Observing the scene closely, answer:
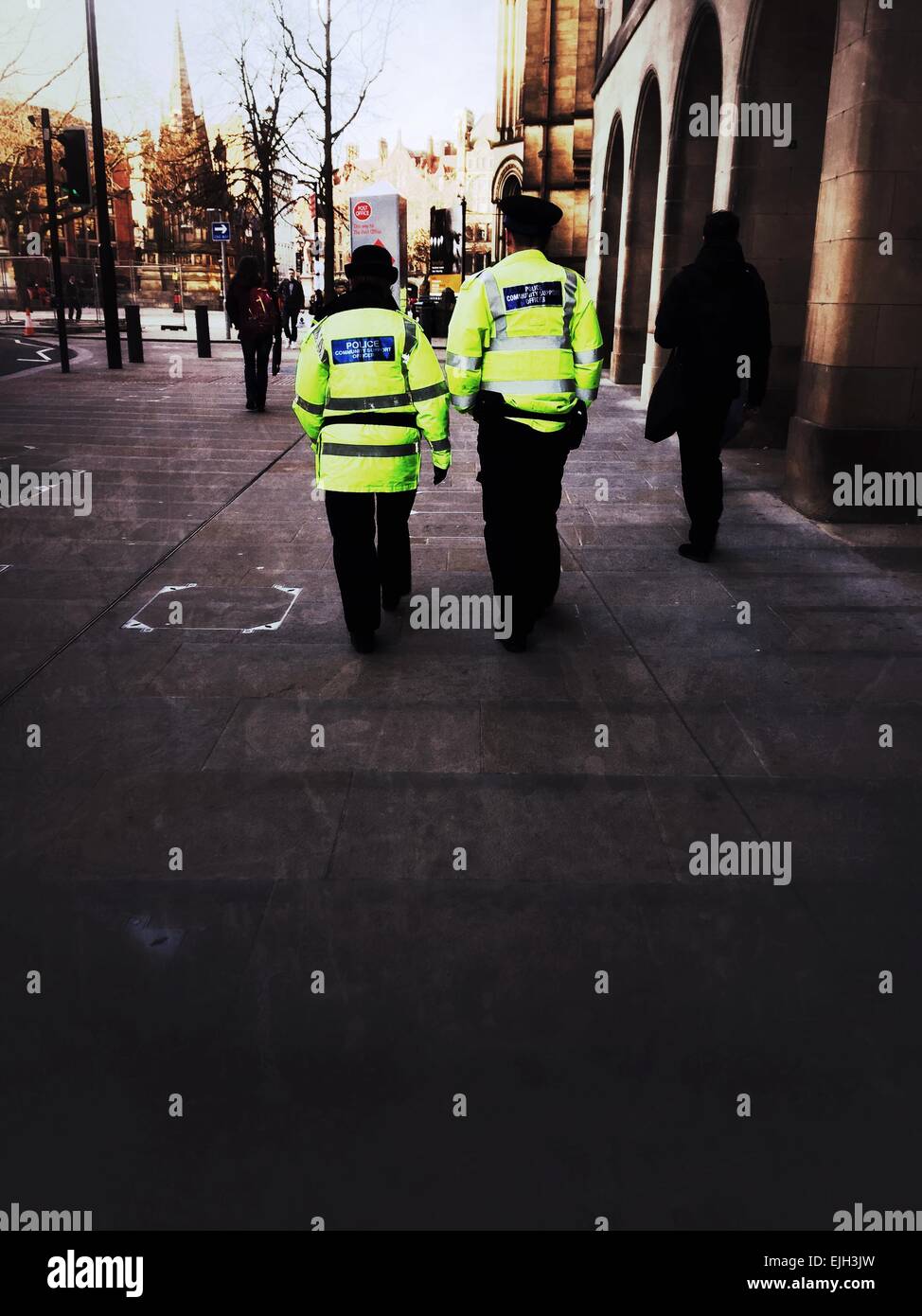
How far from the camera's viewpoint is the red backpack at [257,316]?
44.7ft

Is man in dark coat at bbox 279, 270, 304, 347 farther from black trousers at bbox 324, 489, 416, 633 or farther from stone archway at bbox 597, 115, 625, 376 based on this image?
black trousers at bbox 324, 489, 416, 633

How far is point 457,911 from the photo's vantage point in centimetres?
305

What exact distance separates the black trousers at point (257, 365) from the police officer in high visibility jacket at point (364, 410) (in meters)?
9.00

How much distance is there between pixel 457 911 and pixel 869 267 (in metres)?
6.46

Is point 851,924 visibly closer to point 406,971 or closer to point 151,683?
point 406,971

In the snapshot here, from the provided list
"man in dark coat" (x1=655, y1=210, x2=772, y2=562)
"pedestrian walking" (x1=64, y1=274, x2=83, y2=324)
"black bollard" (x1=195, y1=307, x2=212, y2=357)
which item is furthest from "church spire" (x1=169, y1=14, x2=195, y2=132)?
"man in dark coat" (x1=655, y1=210, x2=772, y2=562)

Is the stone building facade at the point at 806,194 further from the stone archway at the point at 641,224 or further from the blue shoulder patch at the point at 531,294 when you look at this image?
the blue shoulder patch at the point at 531,294

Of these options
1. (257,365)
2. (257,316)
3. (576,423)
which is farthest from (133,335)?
(576,423)

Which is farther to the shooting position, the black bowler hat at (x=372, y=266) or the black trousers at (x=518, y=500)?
the black trousers at (x=518, y=500)

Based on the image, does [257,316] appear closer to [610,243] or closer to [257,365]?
[257,365]

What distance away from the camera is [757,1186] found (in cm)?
213

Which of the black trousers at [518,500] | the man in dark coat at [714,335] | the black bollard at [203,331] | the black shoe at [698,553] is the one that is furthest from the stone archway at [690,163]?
the black bollard at [203,331]
